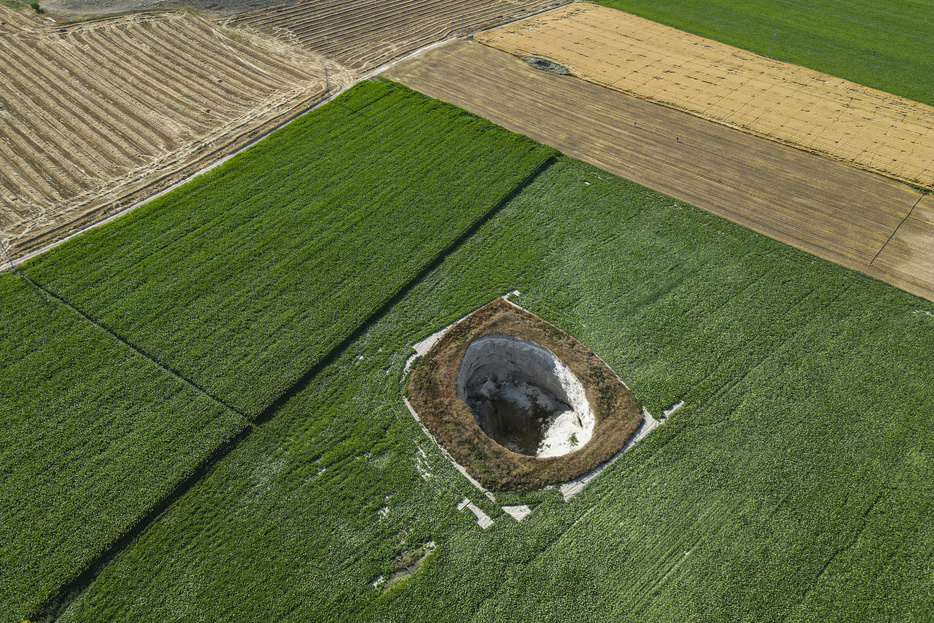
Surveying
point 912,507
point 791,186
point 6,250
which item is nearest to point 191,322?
point 6,250

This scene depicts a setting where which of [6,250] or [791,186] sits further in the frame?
[791,186]

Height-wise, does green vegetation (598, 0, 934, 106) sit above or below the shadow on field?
above

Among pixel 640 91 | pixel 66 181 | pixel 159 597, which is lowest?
pixel 159 597

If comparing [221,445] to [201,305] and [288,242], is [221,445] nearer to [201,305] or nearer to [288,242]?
[201,305]

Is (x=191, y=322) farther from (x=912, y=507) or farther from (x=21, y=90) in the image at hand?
(x=912, y=507)

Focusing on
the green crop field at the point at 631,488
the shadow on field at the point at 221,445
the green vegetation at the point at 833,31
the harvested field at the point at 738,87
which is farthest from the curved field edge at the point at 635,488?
the green vegetation at the point at 833,31

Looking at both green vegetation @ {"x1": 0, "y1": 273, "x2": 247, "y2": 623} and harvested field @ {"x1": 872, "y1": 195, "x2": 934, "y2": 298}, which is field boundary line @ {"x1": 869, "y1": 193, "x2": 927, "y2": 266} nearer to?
harvested field @ {"x1": 872, "y1": 195, "x2": 934, "y2": 298}

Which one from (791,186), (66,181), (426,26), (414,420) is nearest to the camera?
(414,420)

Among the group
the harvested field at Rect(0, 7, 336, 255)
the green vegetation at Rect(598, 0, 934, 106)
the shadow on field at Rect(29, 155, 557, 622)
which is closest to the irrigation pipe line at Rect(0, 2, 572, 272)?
the harvested field at Rect(0, 7, 336, 255)
